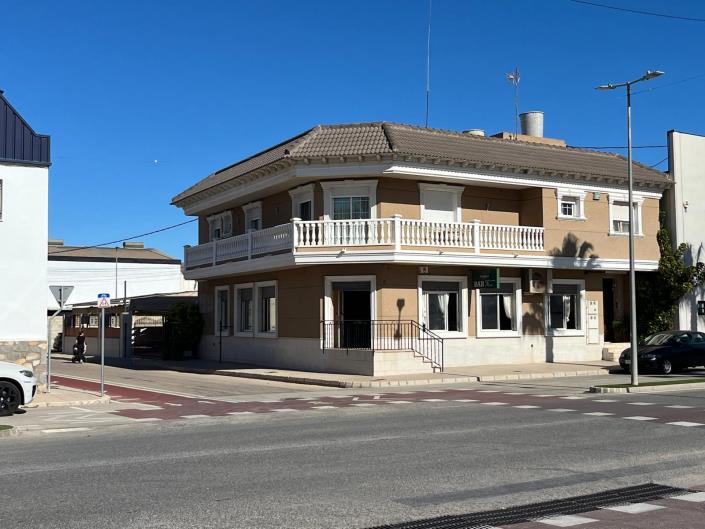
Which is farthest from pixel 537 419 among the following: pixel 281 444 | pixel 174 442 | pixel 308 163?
pixel 308 163

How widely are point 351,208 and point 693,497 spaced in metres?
21.1

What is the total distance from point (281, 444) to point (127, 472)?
2.79 m

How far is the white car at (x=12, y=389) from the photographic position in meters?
16.2

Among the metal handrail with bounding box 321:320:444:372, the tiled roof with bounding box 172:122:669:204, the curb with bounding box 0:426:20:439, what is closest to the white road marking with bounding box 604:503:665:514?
the curb with bounding box 0:426:20:439

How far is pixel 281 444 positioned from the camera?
11.5m

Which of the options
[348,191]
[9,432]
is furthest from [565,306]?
[9,432]

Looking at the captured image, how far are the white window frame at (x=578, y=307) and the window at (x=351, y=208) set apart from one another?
8144 mm

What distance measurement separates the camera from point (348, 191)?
28.1 m

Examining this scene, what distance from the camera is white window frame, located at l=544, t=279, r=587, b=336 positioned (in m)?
30.7

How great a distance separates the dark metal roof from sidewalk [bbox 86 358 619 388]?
1034 centimetres

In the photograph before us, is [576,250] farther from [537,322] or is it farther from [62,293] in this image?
[62,293]

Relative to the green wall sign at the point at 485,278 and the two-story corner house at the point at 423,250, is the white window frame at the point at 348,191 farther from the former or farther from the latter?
the green wall sign at the point at 485,278

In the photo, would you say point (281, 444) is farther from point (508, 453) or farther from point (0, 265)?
point (0, 265)

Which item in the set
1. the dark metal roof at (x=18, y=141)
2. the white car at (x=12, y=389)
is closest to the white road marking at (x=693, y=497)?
the white car at (x=12, y=389)
